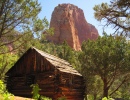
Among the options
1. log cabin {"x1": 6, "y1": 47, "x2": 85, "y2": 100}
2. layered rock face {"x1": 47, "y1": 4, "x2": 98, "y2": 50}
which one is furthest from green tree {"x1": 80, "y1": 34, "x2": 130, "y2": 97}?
layered rock face {"x1": 47, "y1": 4, "x2": 98, "y2": 50}

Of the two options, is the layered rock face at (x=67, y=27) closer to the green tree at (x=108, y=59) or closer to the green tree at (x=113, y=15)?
the green tree at (x=108, y=59)

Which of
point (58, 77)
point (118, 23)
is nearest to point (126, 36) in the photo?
point (118, 23)

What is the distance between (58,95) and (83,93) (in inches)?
248

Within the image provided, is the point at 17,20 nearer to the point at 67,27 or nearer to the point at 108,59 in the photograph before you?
the point at 108,59

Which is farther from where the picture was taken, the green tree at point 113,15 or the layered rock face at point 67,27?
the layered rock face at point 67,27

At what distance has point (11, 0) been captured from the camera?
19203mm

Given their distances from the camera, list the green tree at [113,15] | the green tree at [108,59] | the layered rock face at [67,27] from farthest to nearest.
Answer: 1. the layered rock face at [67,27]
2. the green tree at [108,59]
3. the green tree at [113,15]

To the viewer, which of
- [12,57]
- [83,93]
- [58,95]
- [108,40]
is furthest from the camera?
[108,40]

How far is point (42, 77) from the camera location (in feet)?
62.5

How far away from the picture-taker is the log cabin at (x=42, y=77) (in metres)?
18.3

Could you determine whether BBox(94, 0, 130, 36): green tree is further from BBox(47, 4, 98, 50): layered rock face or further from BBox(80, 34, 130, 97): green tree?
BBox(47, 4, 98, 50): layered rock face

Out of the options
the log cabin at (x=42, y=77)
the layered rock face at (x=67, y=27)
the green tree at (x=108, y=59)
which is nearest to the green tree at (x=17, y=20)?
the log cabin at (x=42, y=77)

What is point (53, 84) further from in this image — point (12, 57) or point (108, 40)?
point (108, 40)

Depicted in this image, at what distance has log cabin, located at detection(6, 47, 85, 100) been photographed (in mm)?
18312
